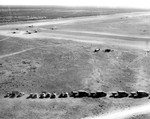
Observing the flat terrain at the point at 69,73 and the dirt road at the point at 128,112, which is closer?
the dirt road at the point at 128,112

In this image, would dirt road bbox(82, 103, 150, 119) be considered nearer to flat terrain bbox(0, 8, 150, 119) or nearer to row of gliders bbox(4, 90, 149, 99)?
flat terrain bbox(0, 8, 150, 119)

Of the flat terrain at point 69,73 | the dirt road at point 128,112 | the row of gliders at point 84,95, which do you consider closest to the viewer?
the dirt road at point 128,112

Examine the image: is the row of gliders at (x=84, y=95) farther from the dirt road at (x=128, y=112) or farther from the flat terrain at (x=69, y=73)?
the dirt road at (x=128, y=112)

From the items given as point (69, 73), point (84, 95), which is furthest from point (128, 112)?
point (69, 73)

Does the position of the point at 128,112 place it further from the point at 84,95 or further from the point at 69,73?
the point at 69,73

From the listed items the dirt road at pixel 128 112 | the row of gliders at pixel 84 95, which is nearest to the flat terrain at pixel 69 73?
the dirt road at pixel 128 112

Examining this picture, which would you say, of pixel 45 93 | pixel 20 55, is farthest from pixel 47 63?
pixel 45 93

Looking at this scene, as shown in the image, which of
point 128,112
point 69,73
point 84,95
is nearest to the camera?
Result: point 128,112

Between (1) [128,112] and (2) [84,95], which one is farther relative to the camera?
(2) [84,95]

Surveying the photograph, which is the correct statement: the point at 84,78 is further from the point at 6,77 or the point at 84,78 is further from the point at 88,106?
the point at 6,77

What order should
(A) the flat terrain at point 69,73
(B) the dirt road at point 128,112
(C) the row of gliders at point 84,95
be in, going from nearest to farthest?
1. (B) the dirt road at point 128,112
2. (A) the flat terrain at point 69,73
3. (C) the row of gliders at point 84,95

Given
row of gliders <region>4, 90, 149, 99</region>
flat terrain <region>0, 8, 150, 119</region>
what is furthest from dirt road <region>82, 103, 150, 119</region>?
row of gliders <region>4, 90, 149, 99</region>

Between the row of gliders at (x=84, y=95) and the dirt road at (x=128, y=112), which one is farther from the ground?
the row of gliders at (x=84, y=95)
